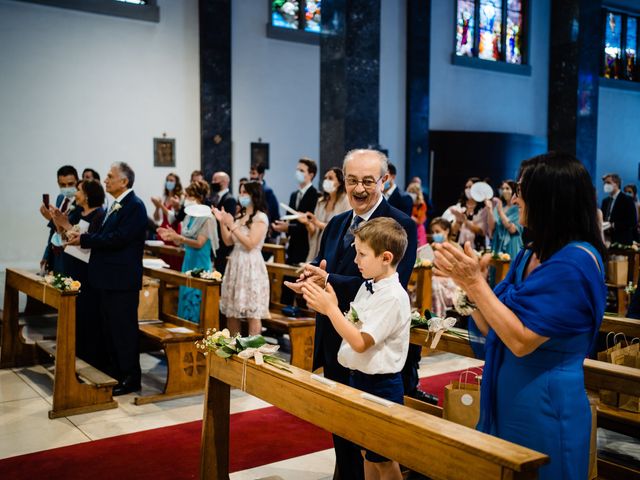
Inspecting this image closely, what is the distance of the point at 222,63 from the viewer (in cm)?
1386

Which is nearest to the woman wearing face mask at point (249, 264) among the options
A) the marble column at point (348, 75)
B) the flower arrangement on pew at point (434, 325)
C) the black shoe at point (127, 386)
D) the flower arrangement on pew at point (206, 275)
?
the flower arrangement on pew at point (206, 275)

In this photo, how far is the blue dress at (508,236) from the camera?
8734 mm

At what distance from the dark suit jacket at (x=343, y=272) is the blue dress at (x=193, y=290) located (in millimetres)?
3489

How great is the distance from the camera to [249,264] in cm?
632

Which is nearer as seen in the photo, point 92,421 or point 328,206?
point 92,421

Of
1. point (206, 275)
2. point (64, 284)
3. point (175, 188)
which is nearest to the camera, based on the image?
point (64, 284)

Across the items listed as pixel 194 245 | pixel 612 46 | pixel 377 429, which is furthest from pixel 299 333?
pixel 612 46

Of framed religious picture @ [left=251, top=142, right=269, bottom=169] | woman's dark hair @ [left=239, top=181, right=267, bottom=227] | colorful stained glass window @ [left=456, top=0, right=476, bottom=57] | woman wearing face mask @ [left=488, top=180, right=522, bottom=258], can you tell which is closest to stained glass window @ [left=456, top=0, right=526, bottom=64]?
colorful stained glass window @ [left=456, top=0, right=476, bottom=57]

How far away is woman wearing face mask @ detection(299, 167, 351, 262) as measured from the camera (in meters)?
6.86

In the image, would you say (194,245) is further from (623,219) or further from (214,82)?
(623,219)

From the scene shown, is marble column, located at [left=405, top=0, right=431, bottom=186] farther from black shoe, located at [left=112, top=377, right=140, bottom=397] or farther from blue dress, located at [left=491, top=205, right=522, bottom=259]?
black shoe, located at [left=112, top=377, right=140, bottom=397]

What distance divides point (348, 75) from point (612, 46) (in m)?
12.1

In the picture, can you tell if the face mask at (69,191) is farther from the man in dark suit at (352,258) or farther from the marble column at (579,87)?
the marble column at (579,87)

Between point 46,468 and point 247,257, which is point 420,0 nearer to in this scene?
point 247,257
